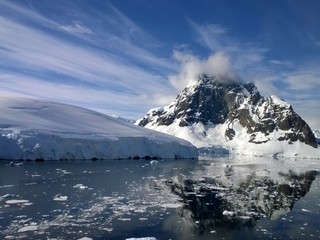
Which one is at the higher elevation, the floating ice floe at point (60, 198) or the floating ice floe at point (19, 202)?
the floating ice floe at point (60, 198)

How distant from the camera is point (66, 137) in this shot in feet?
164

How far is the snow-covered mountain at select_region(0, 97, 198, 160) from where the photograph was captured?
4569cm

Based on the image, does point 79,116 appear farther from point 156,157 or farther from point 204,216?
point 204,216

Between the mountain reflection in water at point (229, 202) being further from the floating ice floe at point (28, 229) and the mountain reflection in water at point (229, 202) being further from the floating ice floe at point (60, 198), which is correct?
the floating ice floe at point (60, 198)

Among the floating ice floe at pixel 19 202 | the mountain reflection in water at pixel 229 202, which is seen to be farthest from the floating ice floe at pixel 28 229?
the mountain reflection in water at pixel 229 202

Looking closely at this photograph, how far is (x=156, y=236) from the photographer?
47.5ft

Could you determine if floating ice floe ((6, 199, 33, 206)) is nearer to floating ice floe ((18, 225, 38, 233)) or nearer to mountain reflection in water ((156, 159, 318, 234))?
floating ice floe ((18, 225, 38, 233))

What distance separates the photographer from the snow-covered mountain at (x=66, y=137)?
45688 millimetres

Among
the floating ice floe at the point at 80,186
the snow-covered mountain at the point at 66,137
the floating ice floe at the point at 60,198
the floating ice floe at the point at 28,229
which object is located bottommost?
the floating ice floe at the point at 28,229

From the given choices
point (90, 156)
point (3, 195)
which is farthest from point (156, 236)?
point (90, 156)

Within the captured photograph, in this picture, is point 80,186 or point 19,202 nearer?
point 19,202

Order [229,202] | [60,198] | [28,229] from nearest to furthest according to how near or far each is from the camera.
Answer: [28,229]
[60,198]
[229,202]

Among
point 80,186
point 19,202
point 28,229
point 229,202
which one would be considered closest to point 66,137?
point 80,186

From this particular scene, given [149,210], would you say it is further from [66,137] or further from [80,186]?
[66,137]
